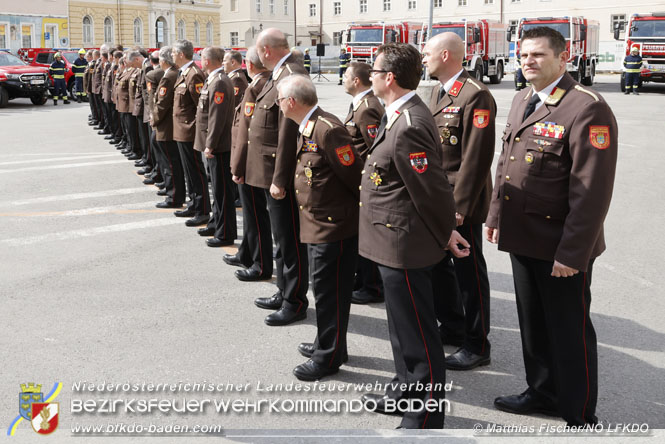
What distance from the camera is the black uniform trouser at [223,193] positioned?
7.22m

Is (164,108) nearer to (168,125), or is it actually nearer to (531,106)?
(168,125)

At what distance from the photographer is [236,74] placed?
24.1 ft

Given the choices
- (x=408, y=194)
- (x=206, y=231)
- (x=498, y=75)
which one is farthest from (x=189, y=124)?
(x=498, y=75)

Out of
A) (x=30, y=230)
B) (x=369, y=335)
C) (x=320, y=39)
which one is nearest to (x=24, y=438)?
(x=369, y=335)

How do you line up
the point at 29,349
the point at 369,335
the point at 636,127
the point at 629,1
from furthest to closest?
the point at 629,1 → the point at 636,127 → the point at 369,335 → the point at 29,349

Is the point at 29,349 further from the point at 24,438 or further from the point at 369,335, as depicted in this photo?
the point at 369,335

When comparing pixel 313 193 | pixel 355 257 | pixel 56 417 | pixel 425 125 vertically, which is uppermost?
pixel 425 125

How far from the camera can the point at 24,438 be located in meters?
3.43

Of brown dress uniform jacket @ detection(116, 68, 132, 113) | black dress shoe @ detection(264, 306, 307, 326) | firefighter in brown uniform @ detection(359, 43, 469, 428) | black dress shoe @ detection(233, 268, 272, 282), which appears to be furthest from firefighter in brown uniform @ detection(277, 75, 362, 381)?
brown dress uniform jacket @ detection(116, 68, 132, 113)

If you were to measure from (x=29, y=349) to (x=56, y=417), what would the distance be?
1.11m

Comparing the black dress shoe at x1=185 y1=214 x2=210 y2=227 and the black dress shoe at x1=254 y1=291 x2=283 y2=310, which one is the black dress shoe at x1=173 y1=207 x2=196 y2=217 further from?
the black dress shoe at x1=254 y1=291 x2=283 y2=310

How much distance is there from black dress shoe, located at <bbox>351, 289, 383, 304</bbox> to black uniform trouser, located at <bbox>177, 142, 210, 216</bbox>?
3101 millimetres

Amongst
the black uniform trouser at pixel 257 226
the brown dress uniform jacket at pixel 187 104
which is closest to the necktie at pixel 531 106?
the black uniform trouser at pixel 257 226

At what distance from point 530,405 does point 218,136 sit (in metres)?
4.24
